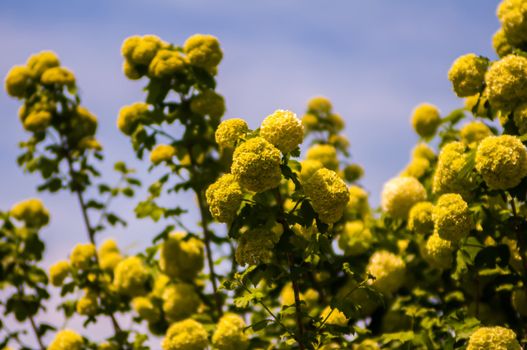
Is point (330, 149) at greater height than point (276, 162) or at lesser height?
greater

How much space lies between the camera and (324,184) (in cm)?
383

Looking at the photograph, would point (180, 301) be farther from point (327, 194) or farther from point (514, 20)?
point (514, 20)

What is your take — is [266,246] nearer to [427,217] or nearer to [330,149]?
[427,217]

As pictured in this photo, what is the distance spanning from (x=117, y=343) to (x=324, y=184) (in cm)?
379

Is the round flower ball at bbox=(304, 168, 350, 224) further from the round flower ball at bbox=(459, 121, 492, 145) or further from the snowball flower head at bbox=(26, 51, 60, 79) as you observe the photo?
the snowball flower head at bbox=(26, 51, 60, 79)

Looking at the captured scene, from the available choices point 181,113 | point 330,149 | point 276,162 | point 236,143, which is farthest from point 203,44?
point 276,162

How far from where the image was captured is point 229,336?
17.2ft

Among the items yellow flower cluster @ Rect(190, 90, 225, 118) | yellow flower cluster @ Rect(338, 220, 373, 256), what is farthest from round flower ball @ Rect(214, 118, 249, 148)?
yellow flower cluster @ Rect(338, 220, 373, 256)

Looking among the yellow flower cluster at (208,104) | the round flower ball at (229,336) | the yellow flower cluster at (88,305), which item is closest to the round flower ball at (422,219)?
the round flower ball at (229,336)

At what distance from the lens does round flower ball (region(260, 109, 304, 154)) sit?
3.93 meters

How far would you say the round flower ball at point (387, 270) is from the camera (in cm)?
597

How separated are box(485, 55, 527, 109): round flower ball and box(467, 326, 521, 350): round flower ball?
159cm

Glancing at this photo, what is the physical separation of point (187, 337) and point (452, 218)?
2.24 metres

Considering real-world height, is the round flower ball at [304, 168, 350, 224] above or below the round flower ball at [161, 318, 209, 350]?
above
